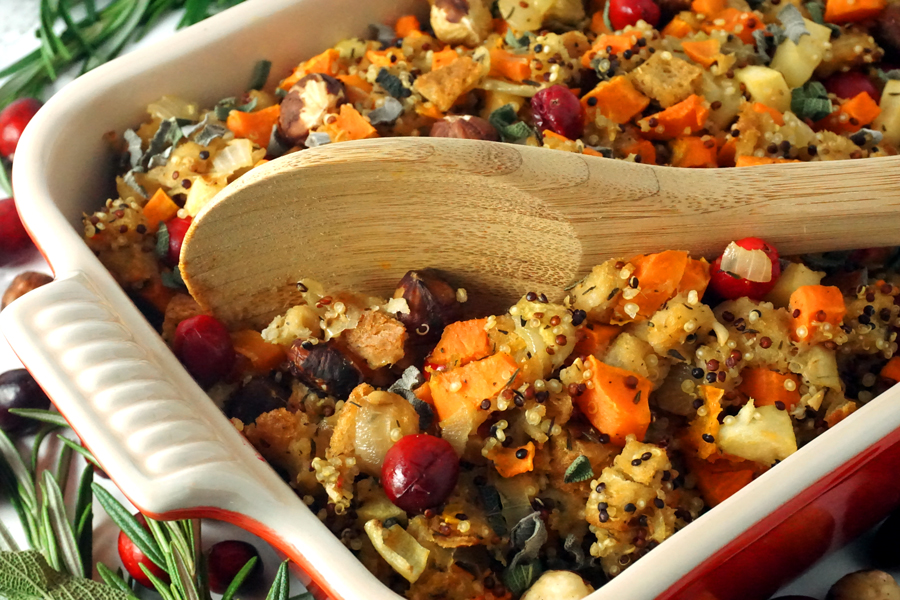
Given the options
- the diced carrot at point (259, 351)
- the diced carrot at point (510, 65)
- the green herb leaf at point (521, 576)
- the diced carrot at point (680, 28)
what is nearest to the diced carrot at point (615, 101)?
the diced carrot at point (510, 65)

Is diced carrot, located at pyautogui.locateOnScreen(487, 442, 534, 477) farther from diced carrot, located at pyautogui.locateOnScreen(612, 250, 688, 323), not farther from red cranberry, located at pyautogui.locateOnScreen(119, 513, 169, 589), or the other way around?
red cranberry, located at pyautogui.locateOnScreen(119, 513, 169, 589)

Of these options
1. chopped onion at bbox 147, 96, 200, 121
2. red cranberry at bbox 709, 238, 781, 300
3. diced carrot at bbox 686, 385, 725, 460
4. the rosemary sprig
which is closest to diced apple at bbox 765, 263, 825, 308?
red cranberry at bbox 709, 238, 781, 300

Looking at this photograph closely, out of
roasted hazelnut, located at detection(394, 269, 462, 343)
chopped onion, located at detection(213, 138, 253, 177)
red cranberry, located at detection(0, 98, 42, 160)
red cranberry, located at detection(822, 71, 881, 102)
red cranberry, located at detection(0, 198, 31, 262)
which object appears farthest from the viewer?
red cranberry, located at detection(0, 98, 42, 160)

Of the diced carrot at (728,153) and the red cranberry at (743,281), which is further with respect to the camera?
the diced carrot at (728,153)

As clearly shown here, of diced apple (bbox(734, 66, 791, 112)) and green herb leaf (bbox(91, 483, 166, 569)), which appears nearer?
green herb leaf (bbox(91, 483, 166, 569))

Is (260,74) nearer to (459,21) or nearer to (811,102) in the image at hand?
(459,21)

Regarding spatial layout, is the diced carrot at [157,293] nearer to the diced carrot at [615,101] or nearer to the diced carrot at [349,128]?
the diced carrot at [349,128]

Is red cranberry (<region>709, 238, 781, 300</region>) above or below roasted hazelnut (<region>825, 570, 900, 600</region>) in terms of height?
above

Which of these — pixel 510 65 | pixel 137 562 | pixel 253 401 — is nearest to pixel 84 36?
pixel 510 65
